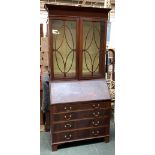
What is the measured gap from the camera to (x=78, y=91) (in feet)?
9.11

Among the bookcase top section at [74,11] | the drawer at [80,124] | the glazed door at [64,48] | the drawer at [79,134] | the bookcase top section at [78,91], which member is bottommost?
the drawer at [79,134]

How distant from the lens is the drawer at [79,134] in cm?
264

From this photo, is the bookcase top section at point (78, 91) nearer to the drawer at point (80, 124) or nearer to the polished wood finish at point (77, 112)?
the polished wood finish at point (77, 112)

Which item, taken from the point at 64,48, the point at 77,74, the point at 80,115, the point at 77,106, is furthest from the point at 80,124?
the point at 64,48

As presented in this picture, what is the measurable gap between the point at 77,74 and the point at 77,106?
20.1 inches

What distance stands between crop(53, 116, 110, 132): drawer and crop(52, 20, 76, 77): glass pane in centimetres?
70

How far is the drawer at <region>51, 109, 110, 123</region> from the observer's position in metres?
2.59

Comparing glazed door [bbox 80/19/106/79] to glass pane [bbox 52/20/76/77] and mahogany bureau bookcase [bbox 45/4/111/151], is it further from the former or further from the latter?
glass pane [bbox 52/20/76/77]

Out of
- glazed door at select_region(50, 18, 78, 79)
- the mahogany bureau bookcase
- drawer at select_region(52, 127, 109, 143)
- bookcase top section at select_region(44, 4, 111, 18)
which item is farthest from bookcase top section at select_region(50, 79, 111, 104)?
bookcase top section at select_region(44, 4, 111, 18)

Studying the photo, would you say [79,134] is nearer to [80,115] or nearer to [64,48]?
[80,115]

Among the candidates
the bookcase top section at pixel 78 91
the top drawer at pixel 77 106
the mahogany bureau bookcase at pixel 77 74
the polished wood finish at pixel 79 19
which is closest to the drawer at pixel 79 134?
the mahogany bureau bookcase at pixel 77 74
